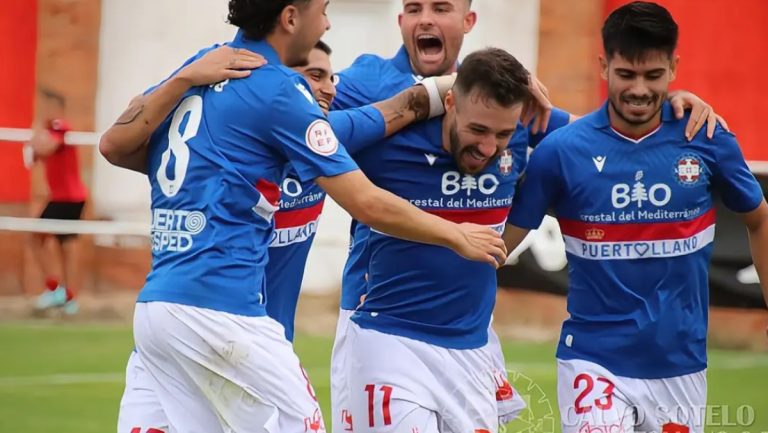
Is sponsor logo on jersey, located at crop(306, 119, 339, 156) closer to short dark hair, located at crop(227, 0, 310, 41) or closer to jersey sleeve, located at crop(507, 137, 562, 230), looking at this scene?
short dark hair, located at crop(227, 0, 310, 41)

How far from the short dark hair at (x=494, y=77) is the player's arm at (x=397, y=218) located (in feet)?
2.02

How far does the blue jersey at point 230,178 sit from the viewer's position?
441 centimetres

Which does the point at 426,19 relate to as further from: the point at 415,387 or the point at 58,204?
the point at 58,204

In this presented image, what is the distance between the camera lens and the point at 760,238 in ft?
18.2

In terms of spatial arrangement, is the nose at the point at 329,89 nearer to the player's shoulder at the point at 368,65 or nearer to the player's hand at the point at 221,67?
the player's shoulder at the point at 368,65

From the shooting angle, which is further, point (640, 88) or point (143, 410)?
point (640, 88)

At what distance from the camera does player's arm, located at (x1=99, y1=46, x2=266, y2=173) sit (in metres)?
4.54

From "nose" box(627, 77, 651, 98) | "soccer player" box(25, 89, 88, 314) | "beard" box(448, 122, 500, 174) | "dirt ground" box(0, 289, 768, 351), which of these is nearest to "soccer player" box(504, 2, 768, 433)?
"nose" box(627, 77, 651, 98)

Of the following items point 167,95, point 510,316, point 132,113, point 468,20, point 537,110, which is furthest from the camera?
point 510,316

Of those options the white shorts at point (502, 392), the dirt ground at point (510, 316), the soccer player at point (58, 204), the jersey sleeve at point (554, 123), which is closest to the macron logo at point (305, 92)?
the jersey sleeve at point (554, 123)

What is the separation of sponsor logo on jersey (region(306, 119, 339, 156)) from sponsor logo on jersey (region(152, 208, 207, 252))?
44 cm

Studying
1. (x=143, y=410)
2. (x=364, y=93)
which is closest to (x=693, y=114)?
(x=364, y=93)

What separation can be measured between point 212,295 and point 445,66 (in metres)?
2.01

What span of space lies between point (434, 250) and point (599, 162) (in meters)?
0.76
